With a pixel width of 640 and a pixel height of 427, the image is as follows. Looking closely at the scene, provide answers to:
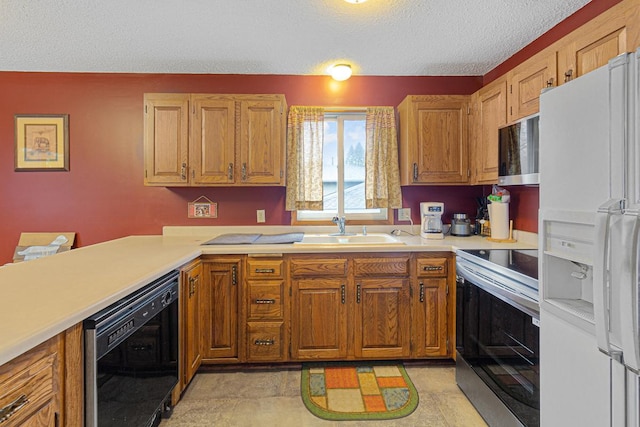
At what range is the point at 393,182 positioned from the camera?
2.80 m

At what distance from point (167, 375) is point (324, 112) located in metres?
2.30

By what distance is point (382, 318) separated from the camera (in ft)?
7.32

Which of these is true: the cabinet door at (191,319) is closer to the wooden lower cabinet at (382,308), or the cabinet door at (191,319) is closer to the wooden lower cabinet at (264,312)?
the wooden lower cabinet at (264,312)

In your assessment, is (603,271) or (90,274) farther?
(90,274)

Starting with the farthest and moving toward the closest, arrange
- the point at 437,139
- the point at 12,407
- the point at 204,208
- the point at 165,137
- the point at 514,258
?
the point at 204,208 → the point at 437,139 → the point at 165,137 → the point at 514,258 → the point at 12,407

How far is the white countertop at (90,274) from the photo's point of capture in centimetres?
88

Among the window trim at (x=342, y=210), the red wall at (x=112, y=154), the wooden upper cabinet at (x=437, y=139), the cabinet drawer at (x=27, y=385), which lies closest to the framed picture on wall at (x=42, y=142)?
the red wall at (x=112, y=154)

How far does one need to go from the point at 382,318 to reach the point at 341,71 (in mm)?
1995

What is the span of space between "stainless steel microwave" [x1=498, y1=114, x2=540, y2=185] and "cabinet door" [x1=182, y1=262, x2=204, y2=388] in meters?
2.15

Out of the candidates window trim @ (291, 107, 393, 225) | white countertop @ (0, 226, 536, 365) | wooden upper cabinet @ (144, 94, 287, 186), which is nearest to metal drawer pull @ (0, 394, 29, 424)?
white countertop @ (0, 226, 536, 365)

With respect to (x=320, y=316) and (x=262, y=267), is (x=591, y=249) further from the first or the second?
(x=262, y=267)

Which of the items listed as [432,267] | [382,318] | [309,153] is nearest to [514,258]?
[432,267]

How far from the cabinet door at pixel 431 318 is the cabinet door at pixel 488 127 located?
0.90 m

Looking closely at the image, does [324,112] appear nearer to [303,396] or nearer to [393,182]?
[393,182]
